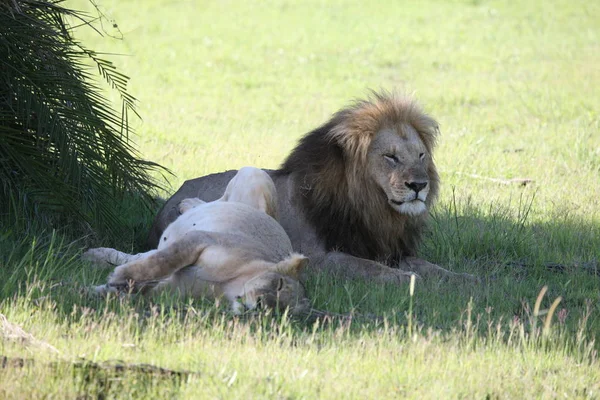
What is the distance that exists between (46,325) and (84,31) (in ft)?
55.9

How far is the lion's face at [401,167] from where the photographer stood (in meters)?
6.39

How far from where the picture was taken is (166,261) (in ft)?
16.4

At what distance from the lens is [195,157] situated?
10.4 meters

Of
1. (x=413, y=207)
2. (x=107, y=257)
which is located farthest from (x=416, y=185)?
(x=107, y=257)

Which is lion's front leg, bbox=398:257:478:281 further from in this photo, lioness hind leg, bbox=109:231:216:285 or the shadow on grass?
lioness hind leg, bbox=109:231:216:285

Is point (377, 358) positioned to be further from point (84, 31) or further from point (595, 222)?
point (84, 31)

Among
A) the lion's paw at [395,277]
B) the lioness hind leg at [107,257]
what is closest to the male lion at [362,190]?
the lion's paw at [395,277]

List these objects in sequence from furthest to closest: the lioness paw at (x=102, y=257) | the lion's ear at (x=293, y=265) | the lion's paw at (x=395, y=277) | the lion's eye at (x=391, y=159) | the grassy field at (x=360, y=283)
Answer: the lion's eye at (x=391, y=159)
the lion's paw at (x=395, y=277)
the lioness paw at (x=102, y=257)
the lion's ear at (x=293, y=265)
the grassy field at (x=360, y=283)

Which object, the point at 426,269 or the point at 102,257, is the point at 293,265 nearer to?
the point at 102,257

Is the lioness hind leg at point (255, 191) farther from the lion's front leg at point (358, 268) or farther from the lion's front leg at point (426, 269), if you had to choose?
the lion's front leg at point (426, 269)

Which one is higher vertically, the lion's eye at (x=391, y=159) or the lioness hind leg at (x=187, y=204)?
the lion's eye at (x=391, y=159)

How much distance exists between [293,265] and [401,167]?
1923 millimetres

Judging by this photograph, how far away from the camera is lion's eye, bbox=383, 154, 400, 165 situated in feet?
21.5

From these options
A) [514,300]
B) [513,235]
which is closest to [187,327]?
[514,300]
